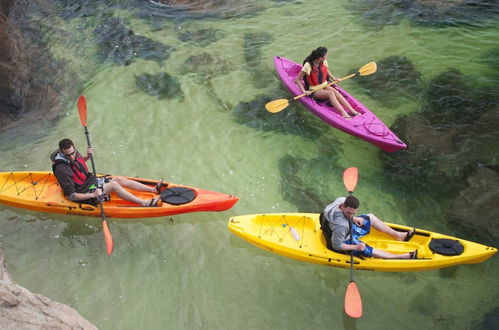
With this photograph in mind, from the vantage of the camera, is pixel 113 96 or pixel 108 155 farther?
pixel 113 96

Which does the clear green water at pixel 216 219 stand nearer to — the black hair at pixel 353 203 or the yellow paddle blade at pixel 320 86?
the yellow paddle blade at pixel 320 86

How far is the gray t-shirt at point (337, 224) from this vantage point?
220 inches

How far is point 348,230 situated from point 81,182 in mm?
4092

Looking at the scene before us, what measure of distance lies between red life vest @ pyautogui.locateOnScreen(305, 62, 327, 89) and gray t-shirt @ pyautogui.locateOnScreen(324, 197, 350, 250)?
345cm

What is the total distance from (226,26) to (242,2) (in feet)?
4.55

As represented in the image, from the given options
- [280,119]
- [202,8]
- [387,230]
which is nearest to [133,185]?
[280,119]

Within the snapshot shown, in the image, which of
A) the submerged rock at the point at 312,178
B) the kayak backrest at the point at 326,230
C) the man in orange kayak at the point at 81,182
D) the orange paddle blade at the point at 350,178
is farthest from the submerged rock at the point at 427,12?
the man in orange kayak at the point at 81,182

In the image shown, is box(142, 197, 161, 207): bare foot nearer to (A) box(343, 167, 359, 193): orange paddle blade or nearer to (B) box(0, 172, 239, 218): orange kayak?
(B) box(0, 172, 239, 218): orange kayak

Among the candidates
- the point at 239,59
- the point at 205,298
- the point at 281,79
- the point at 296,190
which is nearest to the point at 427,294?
the point at 296,190

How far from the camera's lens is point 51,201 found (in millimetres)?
6617

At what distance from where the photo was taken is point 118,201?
674 centimetres

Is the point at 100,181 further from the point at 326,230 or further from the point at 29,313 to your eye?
the point at 326,230

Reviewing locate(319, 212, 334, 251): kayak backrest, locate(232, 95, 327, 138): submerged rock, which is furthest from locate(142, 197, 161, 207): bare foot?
locate(232, 95, 327, 138): submerged rock

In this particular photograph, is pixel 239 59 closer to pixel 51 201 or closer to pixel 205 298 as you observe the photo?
pixel 51 201
